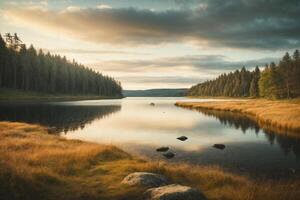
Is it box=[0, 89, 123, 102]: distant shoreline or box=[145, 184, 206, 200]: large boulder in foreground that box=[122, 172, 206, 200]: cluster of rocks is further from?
box=[0, 89, 123, 102]: distant shoreline

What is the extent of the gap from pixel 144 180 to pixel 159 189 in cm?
171

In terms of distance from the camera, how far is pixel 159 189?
38.2ft

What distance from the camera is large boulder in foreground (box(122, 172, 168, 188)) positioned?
13047mm

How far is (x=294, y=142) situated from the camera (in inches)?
1188

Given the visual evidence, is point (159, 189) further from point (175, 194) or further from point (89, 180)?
point (89, 180)

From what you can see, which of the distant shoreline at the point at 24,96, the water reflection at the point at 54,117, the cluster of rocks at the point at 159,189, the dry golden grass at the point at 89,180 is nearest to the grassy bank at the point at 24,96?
the distant shoreline at the point at 24,96

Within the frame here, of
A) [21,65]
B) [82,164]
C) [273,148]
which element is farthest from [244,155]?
[21,65]

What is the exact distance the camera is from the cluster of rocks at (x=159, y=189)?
427 inches

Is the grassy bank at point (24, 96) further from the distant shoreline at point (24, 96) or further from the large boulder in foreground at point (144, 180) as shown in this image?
the large boulder in foreground at point (144, 180)

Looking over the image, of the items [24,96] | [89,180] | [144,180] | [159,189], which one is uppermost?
[24,96]

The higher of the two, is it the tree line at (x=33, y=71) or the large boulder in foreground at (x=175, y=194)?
the tree line at (x=33, y=71)

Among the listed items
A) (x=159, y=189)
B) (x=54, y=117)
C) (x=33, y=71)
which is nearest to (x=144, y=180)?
(x=159, y=189)

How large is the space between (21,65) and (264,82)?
3754 inches

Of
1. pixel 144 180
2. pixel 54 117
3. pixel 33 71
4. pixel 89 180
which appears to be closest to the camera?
pixel 144 180
